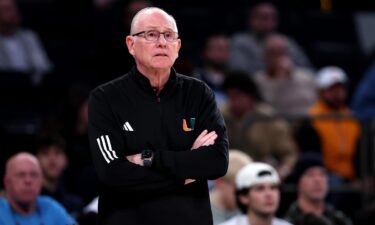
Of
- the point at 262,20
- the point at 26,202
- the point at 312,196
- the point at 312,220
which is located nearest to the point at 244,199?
the point at 312,220

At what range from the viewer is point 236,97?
9.91 m

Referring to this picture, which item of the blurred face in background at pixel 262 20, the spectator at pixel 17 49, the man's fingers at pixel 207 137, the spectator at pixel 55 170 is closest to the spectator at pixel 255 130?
the spectator at pixel 55 170

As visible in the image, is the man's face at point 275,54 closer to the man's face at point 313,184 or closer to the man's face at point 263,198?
the man's face at point 313,184

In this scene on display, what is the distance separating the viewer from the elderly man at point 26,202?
632cm

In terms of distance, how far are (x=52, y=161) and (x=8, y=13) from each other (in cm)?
264

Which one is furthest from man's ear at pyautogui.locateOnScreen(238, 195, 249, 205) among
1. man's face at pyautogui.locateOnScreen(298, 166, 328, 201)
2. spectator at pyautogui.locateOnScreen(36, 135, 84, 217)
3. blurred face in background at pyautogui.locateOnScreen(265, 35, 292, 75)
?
blurred face in background at pyautogui.locateOnScreen(265, 35, 292, 75)

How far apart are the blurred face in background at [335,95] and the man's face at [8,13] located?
338 centimetres

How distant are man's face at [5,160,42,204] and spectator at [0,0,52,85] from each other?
364 cm

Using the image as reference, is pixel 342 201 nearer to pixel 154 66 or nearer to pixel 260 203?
pixel 260 203

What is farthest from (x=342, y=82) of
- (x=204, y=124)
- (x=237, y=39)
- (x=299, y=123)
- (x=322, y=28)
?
(x=204, y=124)

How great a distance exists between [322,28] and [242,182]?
20.3ft

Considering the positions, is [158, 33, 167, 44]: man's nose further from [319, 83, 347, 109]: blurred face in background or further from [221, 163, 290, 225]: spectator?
[319, 83, 347, 109]: blurred face in background

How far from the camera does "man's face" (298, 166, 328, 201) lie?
8391mm

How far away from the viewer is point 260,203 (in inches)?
296
